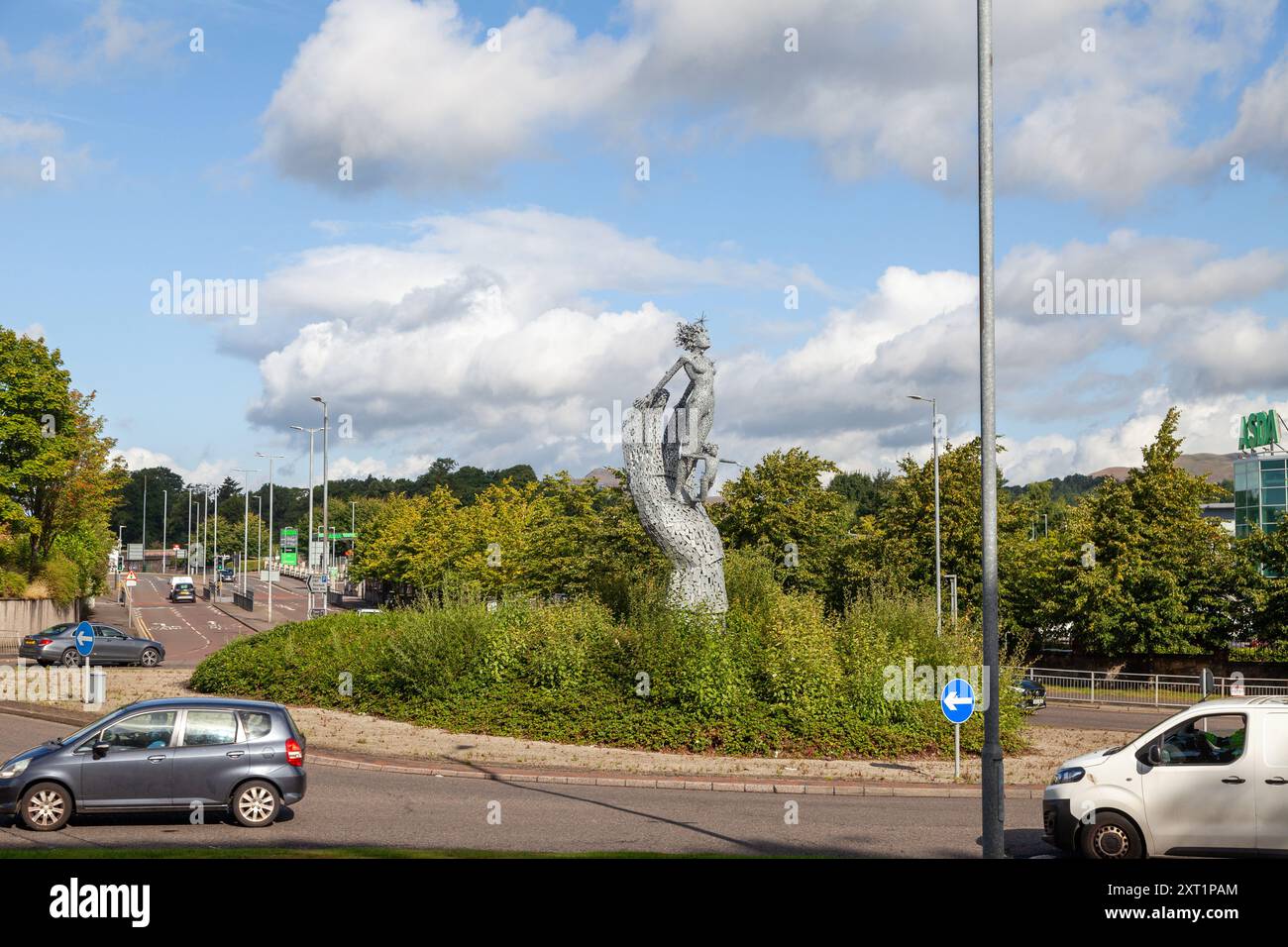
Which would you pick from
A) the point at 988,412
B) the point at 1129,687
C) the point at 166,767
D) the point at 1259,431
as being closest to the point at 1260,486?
the point at 1259,431

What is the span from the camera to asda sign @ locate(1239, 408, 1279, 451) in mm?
80812

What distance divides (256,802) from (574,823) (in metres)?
4.09

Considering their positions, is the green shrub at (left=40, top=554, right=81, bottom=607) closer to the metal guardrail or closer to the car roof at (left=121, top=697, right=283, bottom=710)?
the metal guardrail

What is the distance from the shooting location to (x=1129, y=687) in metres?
39.9

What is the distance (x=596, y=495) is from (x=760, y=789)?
33.9 m

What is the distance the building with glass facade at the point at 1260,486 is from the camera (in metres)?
80.2

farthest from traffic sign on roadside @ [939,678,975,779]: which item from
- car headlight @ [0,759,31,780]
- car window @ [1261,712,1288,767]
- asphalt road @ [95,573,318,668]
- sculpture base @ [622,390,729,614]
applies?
asphalt road @ [95,573,318,668]

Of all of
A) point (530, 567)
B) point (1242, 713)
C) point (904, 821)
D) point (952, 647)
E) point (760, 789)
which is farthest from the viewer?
point (530, 567)

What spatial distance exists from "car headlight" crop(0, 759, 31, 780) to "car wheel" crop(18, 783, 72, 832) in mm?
287

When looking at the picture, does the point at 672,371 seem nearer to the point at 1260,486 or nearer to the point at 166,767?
the point at 166,767

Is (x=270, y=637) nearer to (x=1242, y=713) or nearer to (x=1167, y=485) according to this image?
(x=1242, y=713)

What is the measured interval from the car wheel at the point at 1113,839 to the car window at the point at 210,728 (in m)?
10.2
